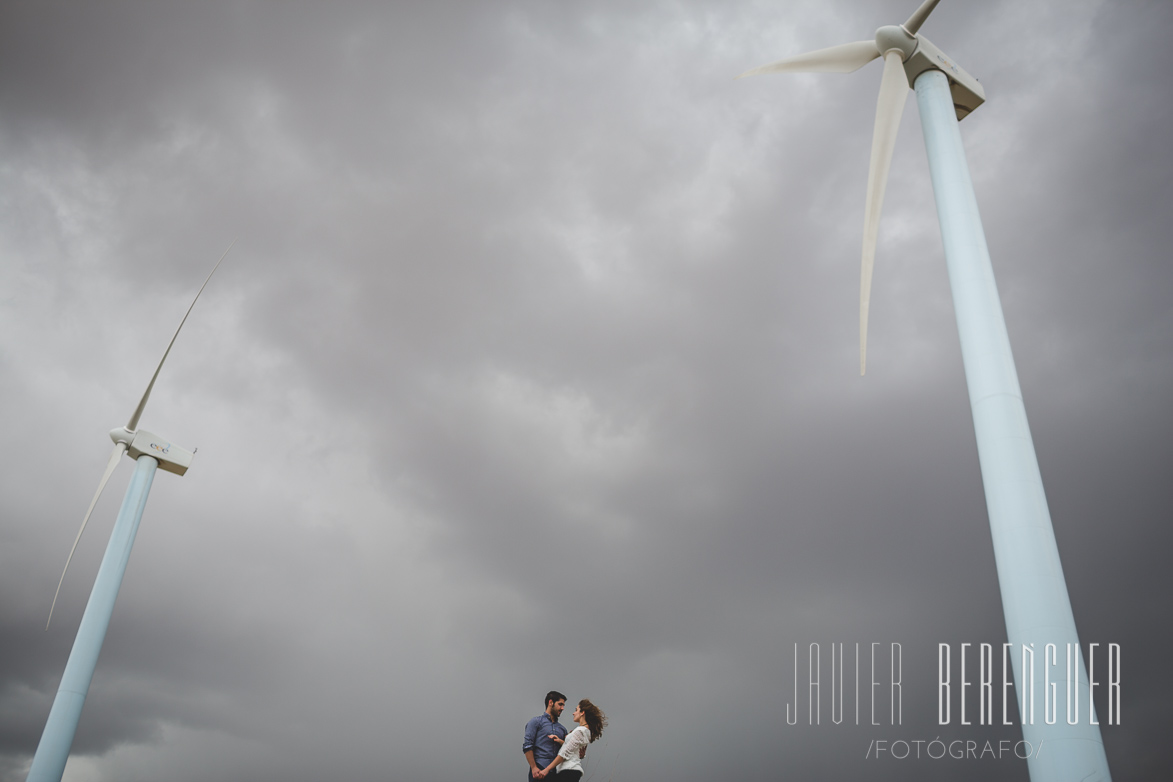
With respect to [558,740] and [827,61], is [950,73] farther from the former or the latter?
[558,740]

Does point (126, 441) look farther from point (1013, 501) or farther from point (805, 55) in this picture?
point (1013, 501)

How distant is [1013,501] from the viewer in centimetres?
1180

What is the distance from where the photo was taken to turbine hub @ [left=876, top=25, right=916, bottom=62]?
707 inches

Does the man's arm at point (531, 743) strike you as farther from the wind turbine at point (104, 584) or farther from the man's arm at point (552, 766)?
the wind turbine at point (104, 584)

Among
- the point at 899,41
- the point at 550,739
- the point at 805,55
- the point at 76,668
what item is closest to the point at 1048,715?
the point at 550,739

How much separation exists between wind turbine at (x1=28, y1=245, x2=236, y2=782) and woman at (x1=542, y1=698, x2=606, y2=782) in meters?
28.6

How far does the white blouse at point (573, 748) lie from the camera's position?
1399cm

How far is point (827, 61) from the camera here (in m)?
22.2

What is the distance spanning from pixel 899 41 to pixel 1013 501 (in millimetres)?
12558

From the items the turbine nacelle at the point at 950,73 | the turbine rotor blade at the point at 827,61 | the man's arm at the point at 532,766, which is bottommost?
the man's arm at the point at 532,766

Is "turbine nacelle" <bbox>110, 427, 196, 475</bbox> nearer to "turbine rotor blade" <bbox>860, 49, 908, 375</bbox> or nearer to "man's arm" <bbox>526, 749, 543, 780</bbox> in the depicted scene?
"man's arm" <bbox>526, 749, 543, 780</bbox>

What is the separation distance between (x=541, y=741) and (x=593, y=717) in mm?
1272

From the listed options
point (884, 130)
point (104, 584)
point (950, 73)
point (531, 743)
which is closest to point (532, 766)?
point (531, 743)

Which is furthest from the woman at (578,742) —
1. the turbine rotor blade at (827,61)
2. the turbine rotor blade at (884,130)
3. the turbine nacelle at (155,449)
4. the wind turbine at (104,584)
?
the turbine nacelle at (155,449)
